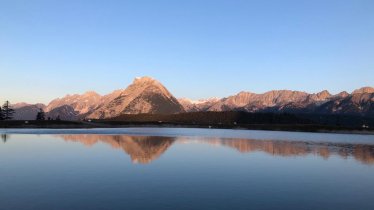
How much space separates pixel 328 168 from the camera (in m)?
44.9

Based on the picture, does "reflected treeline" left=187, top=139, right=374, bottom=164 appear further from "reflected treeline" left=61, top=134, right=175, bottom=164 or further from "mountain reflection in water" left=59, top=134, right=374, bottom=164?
"reflected treeline" left=61, top=134, right=175, bottom=164

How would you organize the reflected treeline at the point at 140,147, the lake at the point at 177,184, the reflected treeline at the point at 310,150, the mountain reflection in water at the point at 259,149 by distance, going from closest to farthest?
the lake at the point at 177,184 < the reflected treeline at the point at 140,147 < the mountain reflection in water at the point at 259,149 < the reflected treeline at the point at 310,150

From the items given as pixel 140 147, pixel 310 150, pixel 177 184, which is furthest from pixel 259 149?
pixel 177 184

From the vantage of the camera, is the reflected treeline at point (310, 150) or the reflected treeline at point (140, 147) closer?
the reflected treeline at point (140, 147)

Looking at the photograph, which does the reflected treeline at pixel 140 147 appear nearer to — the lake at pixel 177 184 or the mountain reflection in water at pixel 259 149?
the mountain reflection in water at pixel 259 149

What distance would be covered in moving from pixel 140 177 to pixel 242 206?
1315 centimetres

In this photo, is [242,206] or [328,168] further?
[328,168]

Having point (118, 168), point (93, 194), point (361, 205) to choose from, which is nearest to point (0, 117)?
point (118, 168)

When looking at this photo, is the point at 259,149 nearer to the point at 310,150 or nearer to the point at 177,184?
the point at 310,150

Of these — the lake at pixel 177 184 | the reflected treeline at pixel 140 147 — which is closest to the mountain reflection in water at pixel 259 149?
the reflected treeline at pixel 140 147

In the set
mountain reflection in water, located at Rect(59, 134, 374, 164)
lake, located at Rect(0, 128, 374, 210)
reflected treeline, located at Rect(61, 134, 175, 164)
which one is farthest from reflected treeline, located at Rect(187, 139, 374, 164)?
reflected treeline, located at Rect(61, 134, 175, 164)

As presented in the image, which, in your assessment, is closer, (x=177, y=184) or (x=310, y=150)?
(x=177, y=184)

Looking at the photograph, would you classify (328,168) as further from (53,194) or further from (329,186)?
(53,194)

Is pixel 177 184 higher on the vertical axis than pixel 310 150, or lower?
lower
